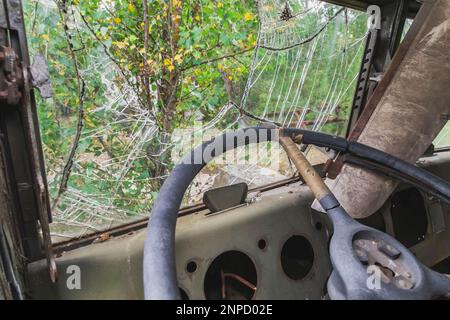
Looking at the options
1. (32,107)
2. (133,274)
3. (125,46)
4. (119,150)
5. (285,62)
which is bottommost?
(133,274)

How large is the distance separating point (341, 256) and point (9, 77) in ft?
2.98

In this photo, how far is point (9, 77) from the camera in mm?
769

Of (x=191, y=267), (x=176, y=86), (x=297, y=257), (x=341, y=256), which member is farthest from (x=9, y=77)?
(x=176, y=86)

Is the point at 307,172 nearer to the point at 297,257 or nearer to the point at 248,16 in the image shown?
the point at 297,257

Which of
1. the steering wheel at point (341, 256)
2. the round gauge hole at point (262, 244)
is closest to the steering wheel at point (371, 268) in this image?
the steering wheel at point (341, 256)

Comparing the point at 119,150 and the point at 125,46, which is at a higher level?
the point at 125,46

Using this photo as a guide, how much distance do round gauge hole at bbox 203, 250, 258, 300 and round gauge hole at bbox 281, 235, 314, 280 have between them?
0.15 m

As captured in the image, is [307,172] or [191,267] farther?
[191,267]

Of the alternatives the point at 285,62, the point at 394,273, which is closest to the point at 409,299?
the point at 394,273

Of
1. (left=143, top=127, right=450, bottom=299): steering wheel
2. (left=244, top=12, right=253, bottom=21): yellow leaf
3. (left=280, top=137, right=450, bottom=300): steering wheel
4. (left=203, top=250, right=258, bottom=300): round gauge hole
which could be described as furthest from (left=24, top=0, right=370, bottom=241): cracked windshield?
(left=280, top=137, right=450, bottom=300): steering wheel

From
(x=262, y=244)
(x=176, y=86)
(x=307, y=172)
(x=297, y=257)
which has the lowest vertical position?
(x=297, y=257)

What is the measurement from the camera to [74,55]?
53.4 inches

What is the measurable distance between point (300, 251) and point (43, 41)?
134 centimetres

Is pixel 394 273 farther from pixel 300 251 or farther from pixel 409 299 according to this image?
pixel 300 251
